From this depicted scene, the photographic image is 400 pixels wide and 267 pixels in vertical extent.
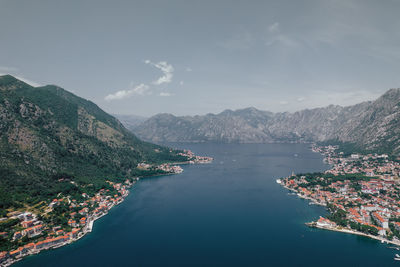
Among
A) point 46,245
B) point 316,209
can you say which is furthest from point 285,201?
point 46,245

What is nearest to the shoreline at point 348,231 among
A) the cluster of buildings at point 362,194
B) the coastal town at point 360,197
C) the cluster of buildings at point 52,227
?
the coastal town at point 360,197

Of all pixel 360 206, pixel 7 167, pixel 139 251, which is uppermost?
pixel 7 167

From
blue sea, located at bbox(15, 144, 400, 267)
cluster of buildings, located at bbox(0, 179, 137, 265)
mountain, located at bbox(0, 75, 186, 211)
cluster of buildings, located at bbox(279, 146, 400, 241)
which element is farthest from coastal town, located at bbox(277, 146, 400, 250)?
mountain, located at bbox(0, 75, 186, 211)

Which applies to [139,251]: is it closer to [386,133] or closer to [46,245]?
[46,245]

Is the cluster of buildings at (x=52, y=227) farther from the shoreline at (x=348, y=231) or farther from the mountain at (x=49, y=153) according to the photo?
the shoreline at (x=348, y=231)

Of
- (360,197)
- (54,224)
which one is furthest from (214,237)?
(360,197)

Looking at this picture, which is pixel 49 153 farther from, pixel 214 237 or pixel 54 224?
pixel 214 237

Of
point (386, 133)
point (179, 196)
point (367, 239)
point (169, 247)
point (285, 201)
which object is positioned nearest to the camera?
point (169, 247)
